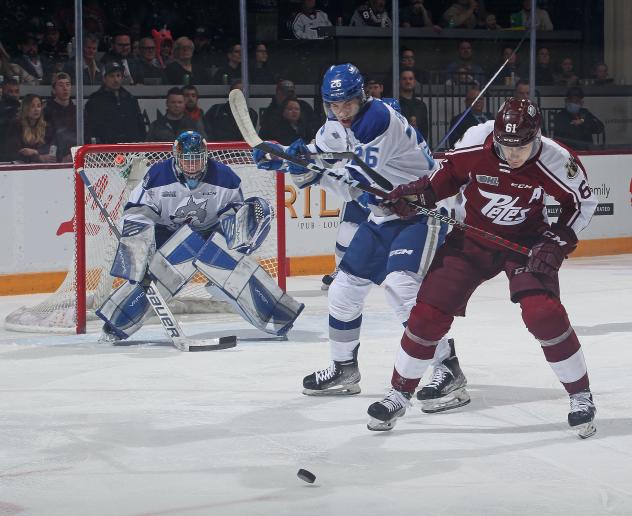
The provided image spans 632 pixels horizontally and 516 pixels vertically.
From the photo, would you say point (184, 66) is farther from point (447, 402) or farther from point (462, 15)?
point (447, 402)

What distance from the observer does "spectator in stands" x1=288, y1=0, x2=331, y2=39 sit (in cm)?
973

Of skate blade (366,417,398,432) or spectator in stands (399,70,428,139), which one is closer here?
skate blade (366,417,398,432)

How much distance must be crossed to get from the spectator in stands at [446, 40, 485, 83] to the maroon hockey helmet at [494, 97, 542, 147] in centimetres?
589

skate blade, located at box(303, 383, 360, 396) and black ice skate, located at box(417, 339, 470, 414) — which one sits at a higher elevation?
black ice skate, located at box(417, 339, 470, 414)

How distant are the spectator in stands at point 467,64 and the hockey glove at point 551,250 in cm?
583

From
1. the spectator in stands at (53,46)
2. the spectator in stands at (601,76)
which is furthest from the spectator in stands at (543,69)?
the spectator in stands at (53,46)

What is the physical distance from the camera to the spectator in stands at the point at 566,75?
1003 cm

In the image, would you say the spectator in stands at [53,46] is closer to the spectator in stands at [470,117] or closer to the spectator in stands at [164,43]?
the spectator in stands at [164,43]

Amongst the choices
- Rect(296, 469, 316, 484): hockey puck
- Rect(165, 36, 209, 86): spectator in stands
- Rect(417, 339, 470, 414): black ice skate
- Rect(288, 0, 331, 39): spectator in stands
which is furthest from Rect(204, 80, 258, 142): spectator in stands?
Rect(296, 469, 316, 484): hockey puck

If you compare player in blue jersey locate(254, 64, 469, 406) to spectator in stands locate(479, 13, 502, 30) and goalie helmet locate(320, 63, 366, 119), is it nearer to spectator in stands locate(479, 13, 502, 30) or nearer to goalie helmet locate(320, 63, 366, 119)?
goalie helmet locate(320, 63, 366, 119)

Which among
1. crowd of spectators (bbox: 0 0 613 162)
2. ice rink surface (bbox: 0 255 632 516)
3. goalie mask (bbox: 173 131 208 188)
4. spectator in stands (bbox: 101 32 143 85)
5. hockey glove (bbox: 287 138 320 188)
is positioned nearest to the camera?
ice rink surface (bbox: 0 255 632 516)

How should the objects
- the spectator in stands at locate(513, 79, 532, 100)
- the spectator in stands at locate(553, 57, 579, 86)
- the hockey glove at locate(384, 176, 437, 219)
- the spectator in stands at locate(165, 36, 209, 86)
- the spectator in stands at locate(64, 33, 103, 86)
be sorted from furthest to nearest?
the spectator in stands at locate(553, 57, 579, 86) → the spectator in stands at locate(513, 79, 532, 100) → the spectator in stands at locate(165, 36, 209, 86) → the spectator in stands at locate(64, 33, 103, 86) → the hockey glove at locate(384, 176, 437, 219)

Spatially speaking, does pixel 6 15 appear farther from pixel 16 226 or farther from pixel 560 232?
pixel 560 232

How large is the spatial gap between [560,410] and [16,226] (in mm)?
4011
